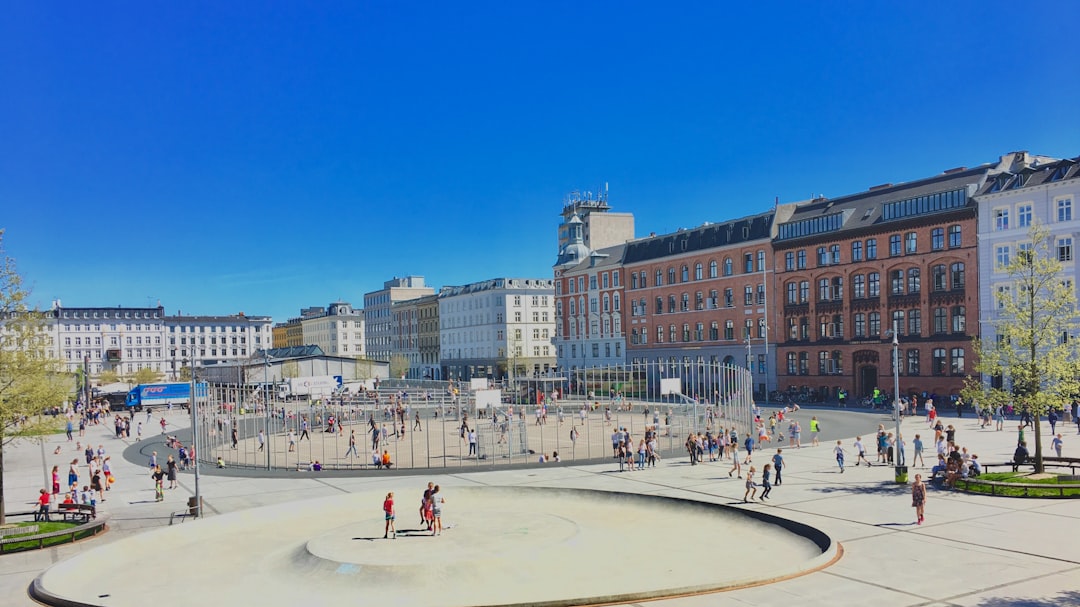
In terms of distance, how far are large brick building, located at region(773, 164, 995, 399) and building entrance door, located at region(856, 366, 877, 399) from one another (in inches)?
3.5

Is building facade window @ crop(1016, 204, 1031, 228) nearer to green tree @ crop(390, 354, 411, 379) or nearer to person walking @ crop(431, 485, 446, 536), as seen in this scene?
person walking @ crop(431, 485, 446, 536)

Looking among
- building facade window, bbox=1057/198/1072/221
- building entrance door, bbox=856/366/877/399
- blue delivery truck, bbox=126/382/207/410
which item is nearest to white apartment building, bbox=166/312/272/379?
blue delivery truck, bbox=126/382/207/410

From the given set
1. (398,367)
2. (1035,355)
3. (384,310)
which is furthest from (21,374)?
(384,310)

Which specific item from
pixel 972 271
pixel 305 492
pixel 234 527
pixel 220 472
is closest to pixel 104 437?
pixel 220 472

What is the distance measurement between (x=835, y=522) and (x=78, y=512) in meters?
25.1

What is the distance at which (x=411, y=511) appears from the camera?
28.0 m

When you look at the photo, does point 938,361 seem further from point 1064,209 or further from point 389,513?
point 389,513

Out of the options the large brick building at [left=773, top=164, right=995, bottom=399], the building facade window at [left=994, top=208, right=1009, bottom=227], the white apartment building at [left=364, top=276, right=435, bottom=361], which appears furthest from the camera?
the white apartment building at [left=364, top=276, right=435, bottom=361]

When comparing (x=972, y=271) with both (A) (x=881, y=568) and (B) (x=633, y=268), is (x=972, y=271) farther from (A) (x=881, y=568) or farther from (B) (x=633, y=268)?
(A) (x=881, y=568)

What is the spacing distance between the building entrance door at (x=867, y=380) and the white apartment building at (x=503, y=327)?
2466 inches

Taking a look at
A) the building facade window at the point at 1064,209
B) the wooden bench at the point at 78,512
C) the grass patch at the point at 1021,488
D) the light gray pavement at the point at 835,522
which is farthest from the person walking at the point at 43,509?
the building facade window at the point at 1064,209

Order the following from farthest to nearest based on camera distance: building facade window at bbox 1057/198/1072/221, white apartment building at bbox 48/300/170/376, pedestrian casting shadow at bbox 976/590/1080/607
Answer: white apartment building at bbox 48/300/170/376 < building facade window at bbox 1057/198/1072/221 < pedestrian casting shadow at bbox 976/590/1080/607

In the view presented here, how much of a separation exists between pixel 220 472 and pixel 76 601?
24540 mm

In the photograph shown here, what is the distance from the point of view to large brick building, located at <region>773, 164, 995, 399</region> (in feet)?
202
